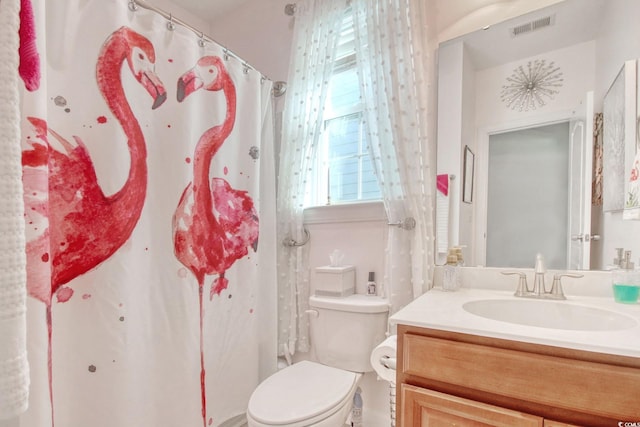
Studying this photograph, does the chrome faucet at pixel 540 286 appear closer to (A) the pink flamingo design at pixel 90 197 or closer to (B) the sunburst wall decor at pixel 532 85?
(B) the sunburst wall decor at pixel 532 85

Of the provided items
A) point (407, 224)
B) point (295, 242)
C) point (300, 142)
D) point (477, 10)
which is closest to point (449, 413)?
point (407, 224)

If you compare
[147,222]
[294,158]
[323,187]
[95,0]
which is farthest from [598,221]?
[95,0]

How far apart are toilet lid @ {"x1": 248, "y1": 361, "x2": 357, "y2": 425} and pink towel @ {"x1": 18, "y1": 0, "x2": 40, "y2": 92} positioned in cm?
118

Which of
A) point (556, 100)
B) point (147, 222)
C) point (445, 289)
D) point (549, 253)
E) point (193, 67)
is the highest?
point (193, 67)

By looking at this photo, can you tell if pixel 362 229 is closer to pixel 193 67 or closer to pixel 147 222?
pixel 147 222

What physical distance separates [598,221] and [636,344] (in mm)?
606

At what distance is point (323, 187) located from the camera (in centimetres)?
177

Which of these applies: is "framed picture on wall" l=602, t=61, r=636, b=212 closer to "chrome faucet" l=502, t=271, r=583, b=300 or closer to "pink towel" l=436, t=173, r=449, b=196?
"chrome faucet" l=502, t=271, r=583, b=300

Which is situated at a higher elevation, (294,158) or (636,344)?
(294,158)

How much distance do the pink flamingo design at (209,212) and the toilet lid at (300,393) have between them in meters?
0.39

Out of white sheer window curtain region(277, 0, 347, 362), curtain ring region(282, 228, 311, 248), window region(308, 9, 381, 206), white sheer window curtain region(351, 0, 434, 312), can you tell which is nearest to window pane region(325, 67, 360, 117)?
window region(308, 9, 381, 206)

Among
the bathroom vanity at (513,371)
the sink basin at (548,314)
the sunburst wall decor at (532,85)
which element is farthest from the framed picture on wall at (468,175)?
the bathroom vanity at (513,371)

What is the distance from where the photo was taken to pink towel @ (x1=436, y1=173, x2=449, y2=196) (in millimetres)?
1325

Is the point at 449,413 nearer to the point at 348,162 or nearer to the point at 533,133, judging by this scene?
the point at 533,133
